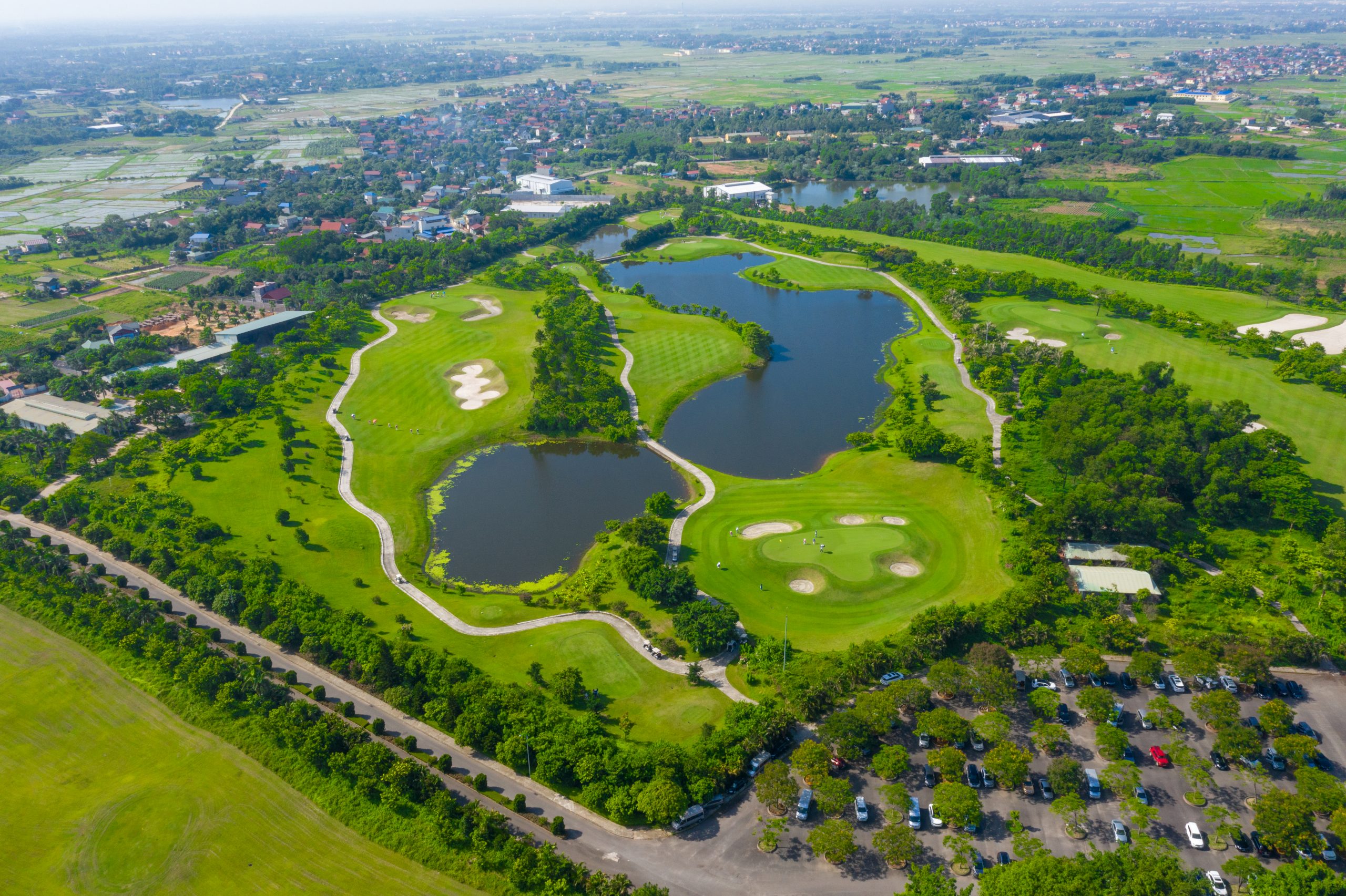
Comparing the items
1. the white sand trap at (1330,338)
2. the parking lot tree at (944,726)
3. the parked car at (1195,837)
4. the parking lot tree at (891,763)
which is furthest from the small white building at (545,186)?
the parked car at (1195,837)

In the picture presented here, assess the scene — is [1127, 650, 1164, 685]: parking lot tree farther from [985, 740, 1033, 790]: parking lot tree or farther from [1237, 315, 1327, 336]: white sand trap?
[1237, 315, 1327, 336]: white sand trap

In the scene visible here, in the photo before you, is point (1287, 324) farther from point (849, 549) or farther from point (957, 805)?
point (957, 805)

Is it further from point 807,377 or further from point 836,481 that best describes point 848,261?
point 836,481

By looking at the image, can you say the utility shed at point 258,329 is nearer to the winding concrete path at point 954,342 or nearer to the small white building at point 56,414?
the small white building at point 56,414

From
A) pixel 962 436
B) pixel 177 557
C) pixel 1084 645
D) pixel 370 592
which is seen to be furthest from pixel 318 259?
pixel 1084 645

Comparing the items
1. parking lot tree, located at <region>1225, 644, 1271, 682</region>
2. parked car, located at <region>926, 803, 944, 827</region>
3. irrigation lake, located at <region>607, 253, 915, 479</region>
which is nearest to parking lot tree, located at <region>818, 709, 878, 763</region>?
parked car, located at <region>926, 803, 944, 827</region>

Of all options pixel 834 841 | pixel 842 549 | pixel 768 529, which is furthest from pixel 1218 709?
pixel 768 529

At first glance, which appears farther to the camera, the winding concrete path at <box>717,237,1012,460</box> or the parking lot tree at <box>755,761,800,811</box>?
the winding concrete path at <box>717,237,1012,460</box>
